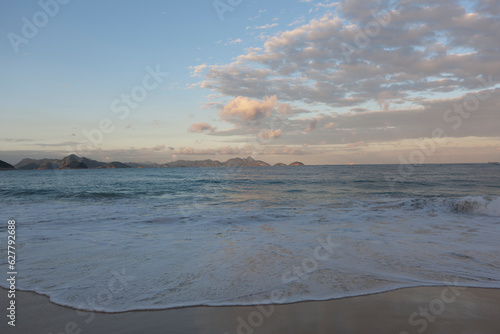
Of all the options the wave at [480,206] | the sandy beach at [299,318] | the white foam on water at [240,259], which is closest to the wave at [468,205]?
the wave at [480,206]

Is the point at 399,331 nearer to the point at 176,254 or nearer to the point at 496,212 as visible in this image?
the point at 176,254

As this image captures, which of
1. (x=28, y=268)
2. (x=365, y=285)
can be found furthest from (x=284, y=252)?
(x=28, y=268)

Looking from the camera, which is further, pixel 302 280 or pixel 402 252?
pixel 402 252

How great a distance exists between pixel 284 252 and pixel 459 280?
3410mm

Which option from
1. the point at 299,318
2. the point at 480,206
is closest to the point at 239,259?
the point at 299,318

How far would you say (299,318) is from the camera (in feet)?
11.9

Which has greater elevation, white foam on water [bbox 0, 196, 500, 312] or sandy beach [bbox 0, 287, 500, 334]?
sandy beach [bbox 0, 287, 500, 334]

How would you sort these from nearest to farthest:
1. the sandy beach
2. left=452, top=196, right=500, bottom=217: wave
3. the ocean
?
the sandy beach < the ocean < left=452, top=196, right=500, bottom=217: wave

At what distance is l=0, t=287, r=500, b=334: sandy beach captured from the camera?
341cm

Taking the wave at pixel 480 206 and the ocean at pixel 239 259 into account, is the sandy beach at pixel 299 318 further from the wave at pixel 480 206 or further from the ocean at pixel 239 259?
the wave at pixel 480 206

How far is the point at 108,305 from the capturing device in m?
4.08

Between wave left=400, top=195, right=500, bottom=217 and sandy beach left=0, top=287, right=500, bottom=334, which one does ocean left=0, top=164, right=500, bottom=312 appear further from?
wave left=400, top=195, right=500, bottom=217

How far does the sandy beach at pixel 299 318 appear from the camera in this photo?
3415mm

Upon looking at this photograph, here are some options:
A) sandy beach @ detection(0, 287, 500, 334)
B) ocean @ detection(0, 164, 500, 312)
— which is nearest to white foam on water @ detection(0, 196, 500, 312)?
ocean @ detection(0, 164, 500, 312)
